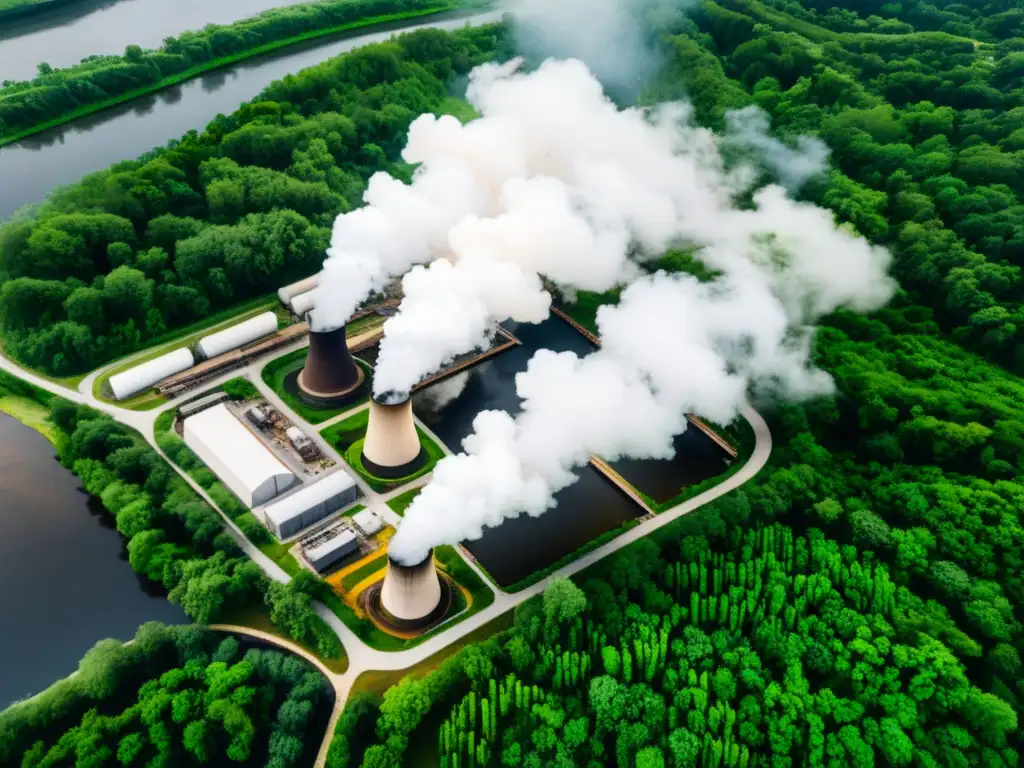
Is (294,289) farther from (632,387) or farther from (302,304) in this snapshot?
(632,387)

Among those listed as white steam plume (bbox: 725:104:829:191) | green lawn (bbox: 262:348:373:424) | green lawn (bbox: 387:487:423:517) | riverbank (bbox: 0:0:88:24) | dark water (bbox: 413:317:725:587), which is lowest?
dark water (bbox: 413:317:725:587)

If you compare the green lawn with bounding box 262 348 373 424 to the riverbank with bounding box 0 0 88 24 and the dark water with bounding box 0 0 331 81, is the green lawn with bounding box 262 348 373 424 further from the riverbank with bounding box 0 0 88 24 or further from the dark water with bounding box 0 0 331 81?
the riverbank with bounding box 0 0 88 24

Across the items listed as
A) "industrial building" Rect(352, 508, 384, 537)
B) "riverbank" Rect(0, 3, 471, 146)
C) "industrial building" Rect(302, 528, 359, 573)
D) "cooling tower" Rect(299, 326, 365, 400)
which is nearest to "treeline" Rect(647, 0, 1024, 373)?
"riverbank" Rect(0, 3, 471, 146)

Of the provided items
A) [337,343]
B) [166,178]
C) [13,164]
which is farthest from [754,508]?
[13,164]

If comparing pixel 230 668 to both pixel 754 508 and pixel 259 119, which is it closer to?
pixel 754 508

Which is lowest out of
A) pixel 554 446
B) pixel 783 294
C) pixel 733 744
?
pixel 733 744

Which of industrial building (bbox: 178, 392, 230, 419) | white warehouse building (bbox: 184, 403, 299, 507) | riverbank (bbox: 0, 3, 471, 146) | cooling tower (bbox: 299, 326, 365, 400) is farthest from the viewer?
riverbank (bbox: 0, 3, 471, 146)
